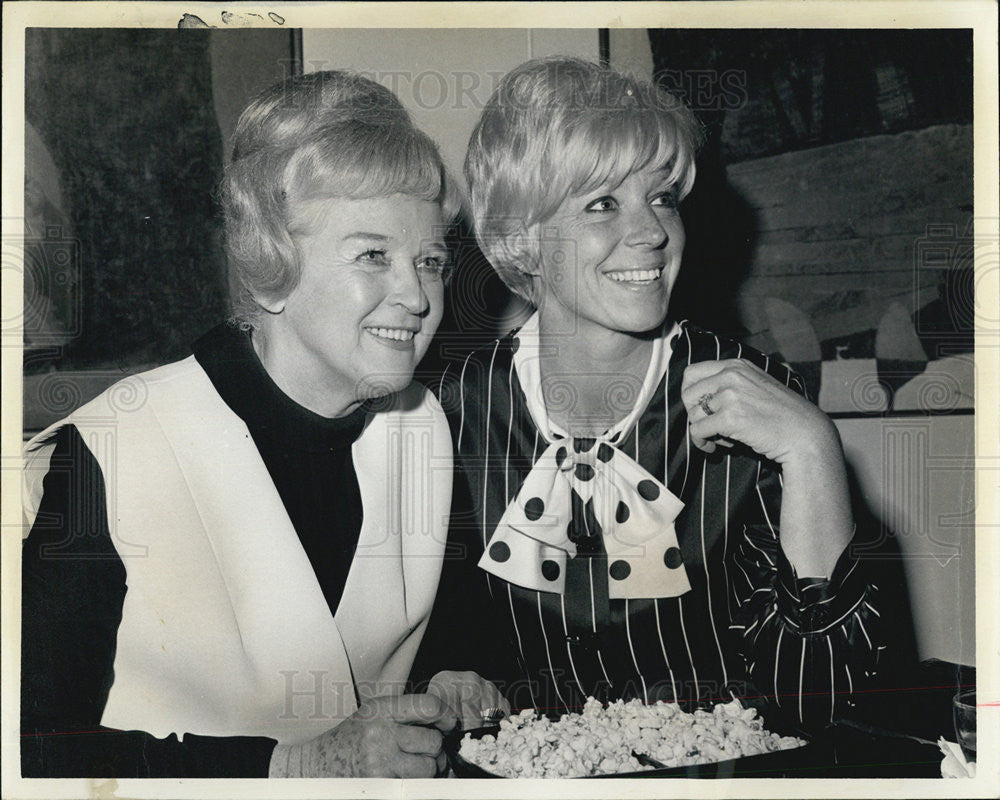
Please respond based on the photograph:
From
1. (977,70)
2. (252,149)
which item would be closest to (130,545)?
(252,149)

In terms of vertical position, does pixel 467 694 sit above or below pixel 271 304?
below

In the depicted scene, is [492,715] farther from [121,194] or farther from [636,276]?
[121,194]

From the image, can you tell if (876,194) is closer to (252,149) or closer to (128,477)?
(252,149)

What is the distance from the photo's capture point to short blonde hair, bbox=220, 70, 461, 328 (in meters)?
1.40

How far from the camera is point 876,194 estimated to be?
1.52m

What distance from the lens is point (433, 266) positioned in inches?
56.2

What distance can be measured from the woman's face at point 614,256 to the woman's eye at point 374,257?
0.25 metres

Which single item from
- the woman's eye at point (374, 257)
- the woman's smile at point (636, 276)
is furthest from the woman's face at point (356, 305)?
the woman's smile at point (636, 276)

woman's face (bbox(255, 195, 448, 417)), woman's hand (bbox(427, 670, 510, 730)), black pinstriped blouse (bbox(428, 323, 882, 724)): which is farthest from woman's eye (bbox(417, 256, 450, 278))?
woman's hand (bbox(427, 670, 510, 730))

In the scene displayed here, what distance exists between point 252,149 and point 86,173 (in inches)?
11.2

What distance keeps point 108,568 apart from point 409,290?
Result: 25.2 inches

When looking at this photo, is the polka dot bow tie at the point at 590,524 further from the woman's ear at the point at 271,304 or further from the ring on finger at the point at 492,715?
the woman's ear at the point at 271,304

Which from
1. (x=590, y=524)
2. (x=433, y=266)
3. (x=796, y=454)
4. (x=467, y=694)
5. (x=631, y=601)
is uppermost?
(x=433, y=266)

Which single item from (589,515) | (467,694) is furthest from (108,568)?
(589,515)
